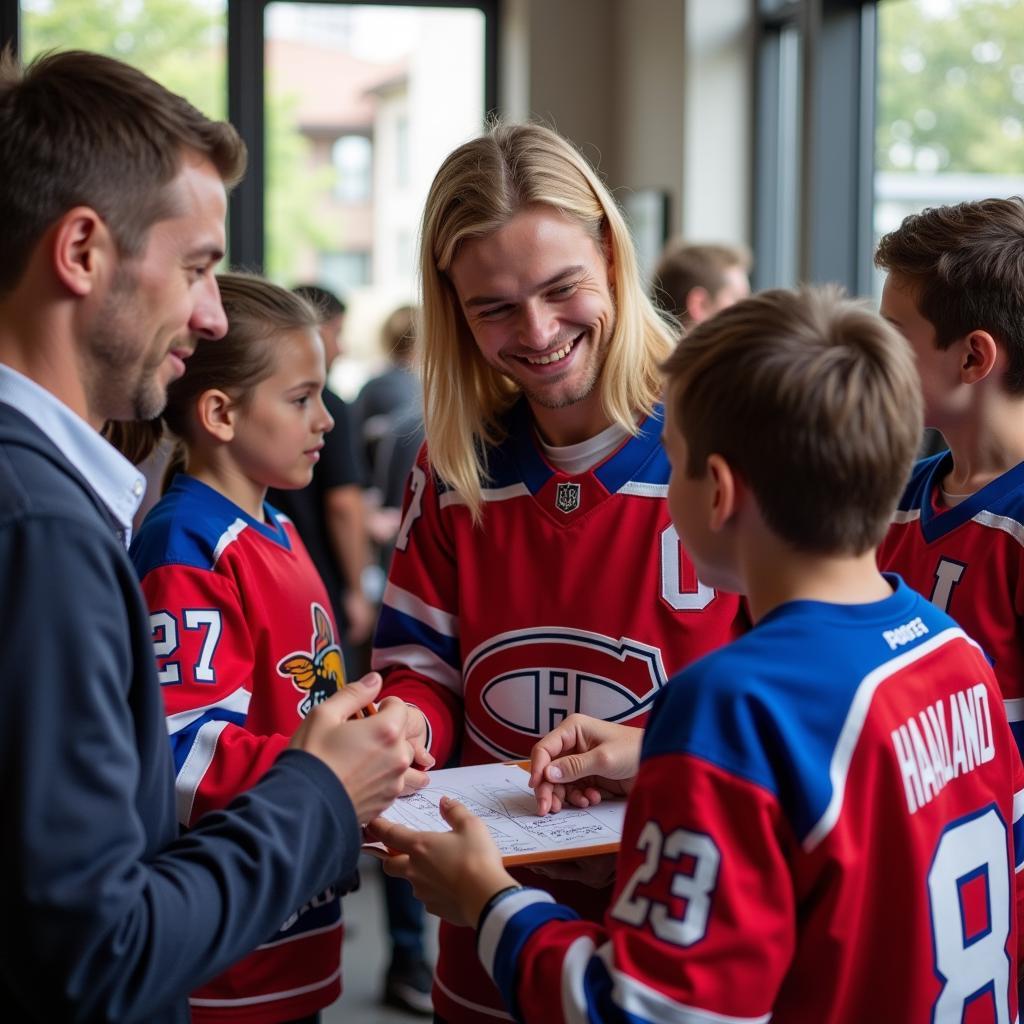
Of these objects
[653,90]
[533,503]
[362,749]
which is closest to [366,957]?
[533,503]

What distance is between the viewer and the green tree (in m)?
3.91

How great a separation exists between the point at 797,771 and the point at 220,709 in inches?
34.9

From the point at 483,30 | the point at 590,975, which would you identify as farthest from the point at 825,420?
the point at 483,30

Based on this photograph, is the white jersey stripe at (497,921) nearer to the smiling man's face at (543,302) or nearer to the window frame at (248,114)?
the smiling man's face at (543,302)

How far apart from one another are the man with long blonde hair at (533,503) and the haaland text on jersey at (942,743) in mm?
468

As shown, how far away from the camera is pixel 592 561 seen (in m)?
1.63

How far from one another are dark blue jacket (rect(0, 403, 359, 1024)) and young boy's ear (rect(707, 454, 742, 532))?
0.48 m

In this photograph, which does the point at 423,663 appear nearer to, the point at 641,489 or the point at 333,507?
the point at 641,489

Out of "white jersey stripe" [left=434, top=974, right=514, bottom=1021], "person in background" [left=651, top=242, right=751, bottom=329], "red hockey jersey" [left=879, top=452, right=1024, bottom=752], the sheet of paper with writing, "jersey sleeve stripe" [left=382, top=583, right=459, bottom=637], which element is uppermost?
"person in background" [left=651, top=242, right=751, bottom=329]

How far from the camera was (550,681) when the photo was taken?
1623 mm

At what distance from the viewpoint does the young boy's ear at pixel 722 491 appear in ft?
3.66

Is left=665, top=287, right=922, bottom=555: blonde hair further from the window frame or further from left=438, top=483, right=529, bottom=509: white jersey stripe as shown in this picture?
the window frame

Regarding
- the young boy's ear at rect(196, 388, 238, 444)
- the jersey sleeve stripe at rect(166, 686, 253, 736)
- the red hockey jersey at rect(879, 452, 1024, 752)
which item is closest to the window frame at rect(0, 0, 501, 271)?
the young boy's ear at rect(196, 388, 238, 444)

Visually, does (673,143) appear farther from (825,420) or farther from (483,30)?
(825,420)
